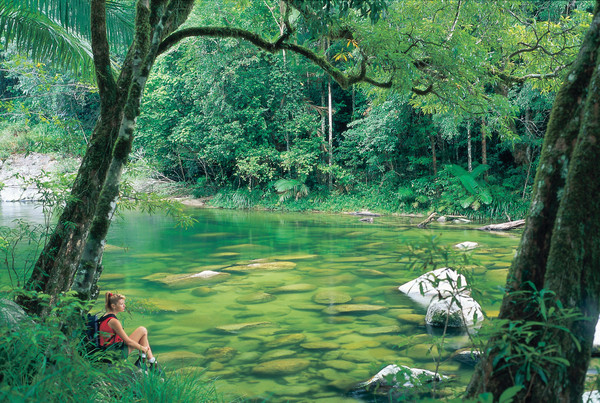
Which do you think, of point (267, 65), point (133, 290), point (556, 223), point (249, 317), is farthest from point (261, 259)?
point (267, 65)

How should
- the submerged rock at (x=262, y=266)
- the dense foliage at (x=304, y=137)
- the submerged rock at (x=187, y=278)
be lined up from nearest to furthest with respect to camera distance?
the submerged rock at (x=187, y=278)
the submerged rock at (x=262, y=266)
the dense foliage at (x=304, y=137)

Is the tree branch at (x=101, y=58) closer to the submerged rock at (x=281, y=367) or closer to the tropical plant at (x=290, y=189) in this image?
the submerged rock at (x=281, y=367)

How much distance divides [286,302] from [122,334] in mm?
4052

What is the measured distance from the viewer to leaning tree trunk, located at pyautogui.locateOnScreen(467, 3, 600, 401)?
2023 millimetres

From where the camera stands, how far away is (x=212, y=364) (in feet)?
17.5

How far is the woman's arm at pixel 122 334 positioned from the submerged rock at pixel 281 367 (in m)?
1.43

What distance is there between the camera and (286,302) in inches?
311

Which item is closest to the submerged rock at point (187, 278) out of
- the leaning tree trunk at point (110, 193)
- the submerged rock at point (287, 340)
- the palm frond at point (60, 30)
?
the submerged rock at point (287, 340)

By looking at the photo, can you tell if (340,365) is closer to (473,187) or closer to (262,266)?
(262,266)

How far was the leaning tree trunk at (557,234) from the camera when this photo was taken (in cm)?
202

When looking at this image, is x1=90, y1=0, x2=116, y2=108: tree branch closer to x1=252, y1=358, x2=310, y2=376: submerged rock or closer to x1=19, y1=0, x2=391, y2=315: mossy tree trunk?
x1=19, y1=0, x2=391, y2=315: mossy tree trunk

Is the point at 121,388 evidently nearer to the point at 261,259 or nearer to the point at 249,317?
the point at 249,317

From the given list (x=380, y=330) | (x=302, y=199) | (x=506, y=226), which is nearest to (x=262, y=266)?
(x=380, y=330)

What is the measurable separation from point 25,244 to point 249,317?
32.0 ft
